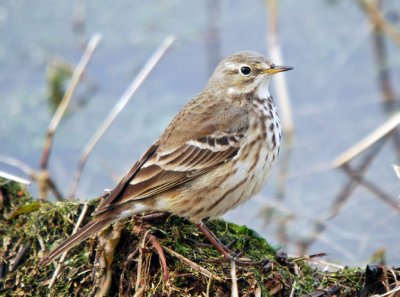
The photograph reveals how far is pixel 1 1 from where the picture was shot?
45.2ft

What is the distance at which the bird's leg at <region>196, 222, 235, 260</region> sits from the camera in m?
6.39

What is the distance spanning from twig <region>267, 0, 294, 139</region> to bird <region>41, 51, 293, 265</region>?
3261 mm

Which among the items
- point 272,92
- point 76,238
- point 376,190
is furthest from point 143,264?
point 272,92

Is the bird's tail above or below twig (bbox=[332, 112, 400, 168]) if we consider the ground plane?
below

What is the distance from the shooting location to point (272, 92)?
466 inches

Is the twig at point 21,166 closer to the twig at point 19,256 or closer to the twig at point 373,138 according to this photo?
the twig at point 19,256

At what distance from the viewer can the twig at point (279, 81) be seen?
10906 millimetres

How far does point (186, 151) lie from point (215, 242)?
2.77ft

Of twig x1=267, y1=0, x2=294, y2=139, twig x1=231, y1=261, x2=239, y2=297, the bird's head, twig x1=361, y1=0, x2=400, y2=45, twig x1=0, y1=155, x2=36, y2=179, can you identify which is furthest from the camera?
twig x1=361, y1=0, x2=400, y2=45

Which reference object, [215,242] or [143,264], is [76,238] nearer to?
[143,264]

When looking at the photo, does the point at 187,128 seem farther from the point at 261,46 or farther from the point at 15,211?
the point at 261,46

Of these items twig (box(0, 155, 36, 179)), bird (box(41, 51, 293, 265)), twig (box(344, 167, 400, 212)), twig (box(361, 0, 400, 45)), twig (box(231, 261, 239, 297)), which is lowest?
twig (box(231, 261, 239, 297))

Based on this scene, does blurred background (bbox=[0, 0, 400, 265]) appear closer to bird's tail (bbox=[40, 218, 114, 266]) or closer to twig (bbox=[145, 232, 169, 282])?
bird's tail (bbox=[40, 218, 114, 266])

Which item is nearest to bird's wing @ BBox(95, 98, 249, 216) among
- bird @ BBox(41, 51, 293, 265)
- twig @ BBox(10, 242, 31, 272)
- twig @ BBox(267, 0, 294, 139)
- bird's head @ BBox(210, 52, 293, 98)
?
bird @ BBox(41, 51, 293, 265)
